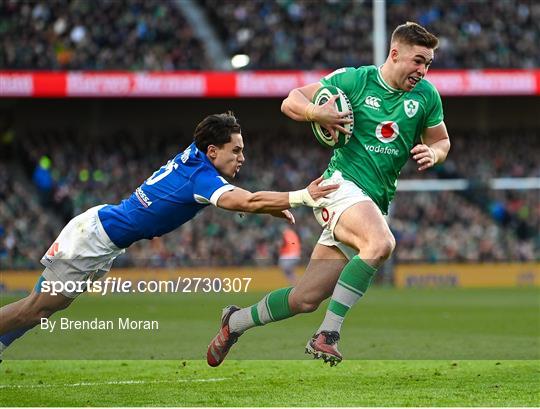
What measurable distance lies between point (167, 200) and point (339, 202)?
4.30 feet

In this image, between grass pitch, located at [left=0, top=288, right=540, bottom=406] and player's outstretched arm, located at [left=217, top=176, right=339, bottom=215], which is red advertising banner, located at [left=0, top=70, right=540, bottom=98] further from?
player's outstretched arm, located at [left=217, top=176, right=339, bottom=215]

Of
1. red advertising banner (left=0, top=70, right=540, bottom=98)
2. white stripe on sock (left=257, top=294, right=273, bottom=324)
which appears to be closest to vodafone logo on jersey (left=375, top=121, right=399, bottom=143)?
white stripe on sock (left=257, top=294, right=273, bottom=324)

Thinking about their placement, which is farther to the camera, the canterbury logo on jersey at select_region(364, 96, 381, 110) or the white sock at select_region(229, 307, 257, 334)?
the white sock at select_region(229, 307, 257, 334)

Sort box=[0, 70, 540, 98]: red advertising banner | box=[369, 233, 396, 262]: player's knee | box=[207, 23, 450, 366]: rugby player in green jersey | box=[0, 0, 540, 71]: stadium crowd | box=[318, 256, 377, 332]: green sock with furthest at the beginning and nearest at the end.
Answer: box=[0, 0, 540, 71]: stadium crowd, box=[0, 70, 540, 98]: red advertising banner, box=[207, 23, 450, 366]: rugby player in green jersey, box=[318, 256, 377, 332]: green sock, box=[369, 233, 396, 262]: player's knee

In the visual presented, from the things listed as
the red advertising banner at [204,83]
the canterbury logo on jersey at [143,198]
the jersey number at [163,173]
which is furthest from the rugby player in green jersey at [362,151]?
the red advertising banner at [204,83]

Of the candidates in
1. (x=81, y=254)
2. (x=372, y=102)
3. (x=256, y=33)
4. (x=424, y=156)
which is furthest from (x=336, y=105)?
(x=256, y=33)

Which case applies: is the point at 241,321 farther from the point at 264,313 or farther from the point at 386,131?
the point at 386,131

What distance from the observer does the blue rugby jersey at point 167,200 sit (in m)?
8.03

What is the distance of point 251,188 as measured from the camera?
94.6 feet

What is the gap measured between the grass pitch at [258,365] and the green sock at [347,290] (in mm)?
605

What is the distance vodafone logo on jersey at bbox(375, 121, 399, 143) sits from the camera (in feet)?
26.8

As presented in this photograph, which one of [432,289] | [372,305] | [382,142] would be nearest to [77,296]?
[382,142]

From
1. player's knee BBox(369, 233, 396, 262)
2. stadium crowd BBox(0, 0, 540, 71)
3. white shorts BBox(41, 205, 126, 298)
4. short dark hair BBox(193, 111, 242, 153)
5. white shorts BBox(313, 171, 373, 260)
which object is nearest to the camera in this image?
player's knee BBox(369, 233, 396, 262)

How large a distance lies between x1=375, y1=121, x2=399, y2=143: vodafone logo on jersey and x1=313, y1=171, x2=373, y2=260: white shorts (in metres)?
0.42
